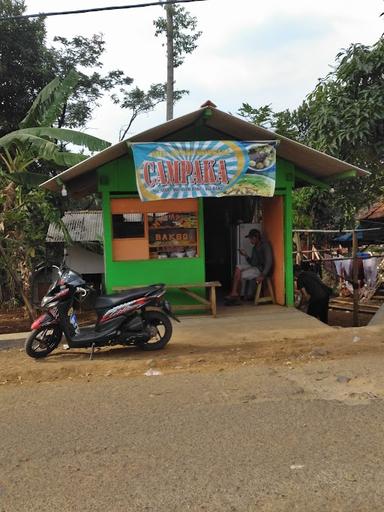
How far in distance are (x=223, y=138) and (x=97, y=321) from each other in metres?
4.65

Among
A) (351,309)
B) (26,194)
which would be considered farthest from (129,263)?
(351,309)

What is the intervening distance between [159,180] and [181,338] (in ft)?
8.47

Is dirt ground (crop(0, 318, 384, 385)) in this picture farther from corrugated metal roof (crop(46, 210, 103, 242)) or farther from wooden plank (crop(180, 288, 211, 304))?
corrugated metal roof (crop(46, 210, 103, 242))

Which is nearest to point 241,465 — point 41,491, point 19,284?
point 41,491

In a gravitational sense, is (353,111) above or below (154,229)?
above

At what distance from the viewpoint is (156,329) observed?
730 centimetres

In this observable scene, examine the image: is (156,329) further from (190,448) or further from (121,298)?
(190,448)

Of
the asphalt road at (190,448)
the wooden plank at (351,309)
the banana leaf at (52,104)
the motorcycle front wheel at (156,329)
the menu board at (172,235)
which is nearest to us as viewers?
the asphalt road at (190,448)

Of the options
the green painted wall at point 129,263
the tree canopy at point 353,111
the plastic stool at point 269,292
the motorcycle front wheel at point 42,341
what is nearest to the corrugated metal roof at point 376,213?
the tree canopy at point 353,111

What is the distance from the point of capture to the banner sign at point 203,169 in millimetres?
8586

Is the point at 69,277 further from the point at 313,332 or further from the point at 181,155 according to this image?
the point at 313,332

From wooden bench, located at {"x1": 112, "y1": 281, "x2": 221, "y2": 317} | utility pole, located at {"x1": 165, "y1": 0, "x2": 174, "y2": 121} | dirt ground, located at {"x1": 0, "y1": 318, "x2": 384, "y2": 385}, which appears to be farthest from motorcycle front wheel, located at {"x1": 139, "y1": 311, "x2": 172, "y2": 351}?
utility pole, located at {"x1": 165, "y1": 0, "x2": 174, "y2": 121}

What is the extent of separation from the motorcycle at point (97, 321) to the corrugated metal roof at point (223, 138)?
7.97 feet

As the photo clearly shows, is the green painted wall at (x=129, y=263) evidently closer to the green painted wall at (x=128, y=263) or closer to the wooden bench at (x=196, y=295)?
the green painted wall at (x=128, y=263)
